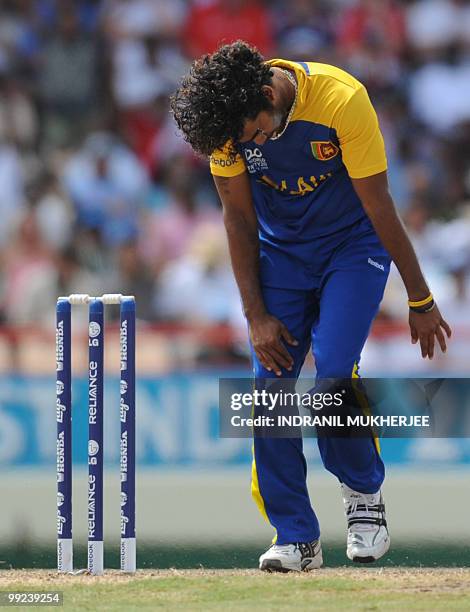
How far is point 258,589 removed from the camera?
4.15m

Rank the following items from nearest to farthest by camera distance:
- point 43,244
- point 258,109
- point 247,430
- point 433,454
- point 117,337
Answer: point 258,109 < point 247,430 < point 433,454 < point 117,337 < point 43,244

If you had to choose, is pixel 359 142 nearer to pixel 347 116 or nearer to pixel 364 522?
pixel 347 116

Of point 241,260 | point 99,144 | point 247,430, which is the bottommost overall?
point 247,430

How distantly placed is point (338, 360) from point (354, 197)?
578mm

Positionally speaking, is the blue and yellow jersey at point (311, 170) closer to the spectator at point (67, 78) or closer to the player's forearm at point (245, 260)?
the player's forearm at point (245, 260)

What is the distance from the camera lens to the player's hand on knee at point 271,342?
4.46m

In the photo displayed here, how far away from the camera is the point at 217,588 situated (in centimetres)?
420

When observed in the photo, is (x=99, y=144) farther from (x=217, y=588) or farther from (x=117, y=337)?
(x=217, y=588)

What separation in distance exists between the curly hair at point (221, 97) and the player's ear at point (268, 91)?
14mm

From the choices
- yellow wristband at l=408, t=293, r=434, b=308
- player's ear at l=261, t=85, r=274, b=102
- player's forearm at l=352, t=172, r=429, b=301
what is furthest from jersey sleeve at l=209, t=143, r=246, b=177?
yellow wristband at l=408, t=293, r=434, b=308

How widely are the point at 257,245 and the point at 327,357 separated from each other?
19.4 inches

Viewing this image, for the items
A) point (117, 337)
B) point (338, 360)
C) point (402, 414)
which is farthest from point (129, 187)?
point (338, 360)
